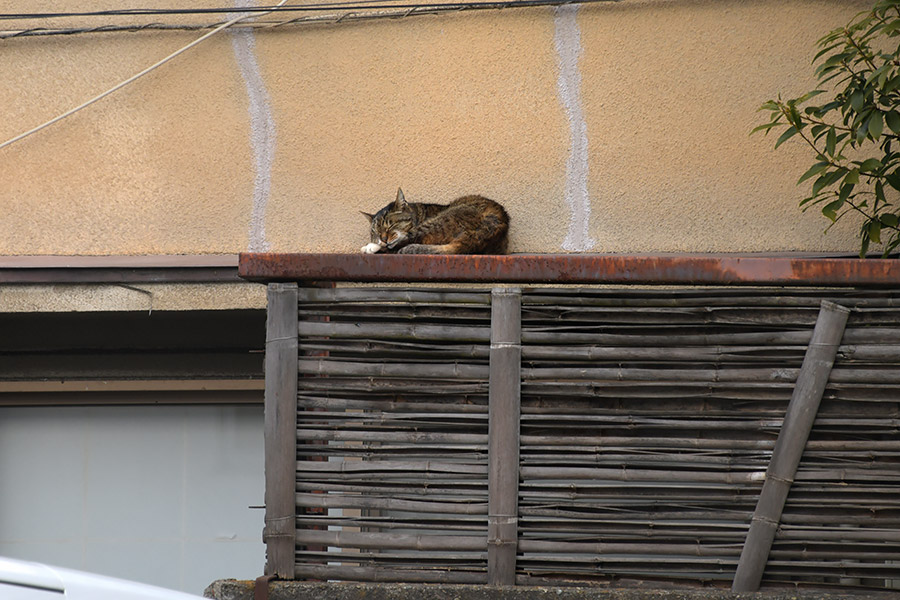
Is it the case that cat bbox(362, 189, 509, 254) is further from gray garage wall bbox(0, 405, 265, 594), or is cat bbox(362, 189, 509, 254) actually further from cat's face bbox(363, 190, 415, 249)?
gray garage wall bbox(0, 405, 265, 594)

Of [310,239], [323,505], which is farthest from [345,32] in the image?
[323,505]

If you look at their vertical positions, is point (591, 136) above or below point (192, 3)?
below

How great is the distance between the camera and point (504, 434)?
12.0ft

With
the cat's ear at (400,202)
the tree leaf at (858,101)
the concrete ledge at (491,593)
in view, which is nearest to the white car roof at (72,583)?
the concrete ledge at (491,593)

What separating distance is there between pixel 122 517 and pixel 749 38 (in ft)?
15.9

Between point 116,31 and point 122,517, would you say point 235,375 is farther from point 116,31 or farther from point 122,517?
point 116,31

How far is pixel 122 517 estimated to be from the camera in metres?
6.20

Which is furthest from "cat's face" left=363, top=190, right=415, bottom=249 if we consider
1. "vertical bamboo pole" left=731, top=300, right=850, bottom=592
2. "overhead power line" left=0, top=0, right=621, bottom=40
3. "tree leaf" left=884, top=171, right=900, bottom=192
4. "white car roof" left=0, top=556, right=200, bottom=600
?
"white car roof" left=0, top=556, right=200, bottom=600

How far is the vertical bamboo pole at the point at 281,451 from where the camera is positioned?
146 inches

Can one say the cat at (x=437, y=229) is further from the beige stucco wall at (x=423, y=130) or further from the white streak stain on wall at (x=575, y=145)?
A: the white streak stain on wall at (x=575, y=145)

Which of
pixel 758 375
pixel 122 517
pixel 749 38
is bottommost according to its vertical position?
pixel 122 517

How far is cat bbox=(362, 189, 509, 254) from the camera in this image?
5.00 m

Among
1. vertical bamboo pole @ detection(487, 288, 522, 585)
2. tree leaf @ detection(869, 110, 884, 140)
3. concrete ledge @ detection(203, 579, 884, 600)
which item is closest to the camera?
concrete ledge @ detection(203, 579, 884, 600)

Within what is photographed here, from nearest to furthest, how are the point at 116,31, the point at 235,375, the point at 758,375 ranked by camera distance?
the point at 758,375, the point at 116,31, the point at 235,375
